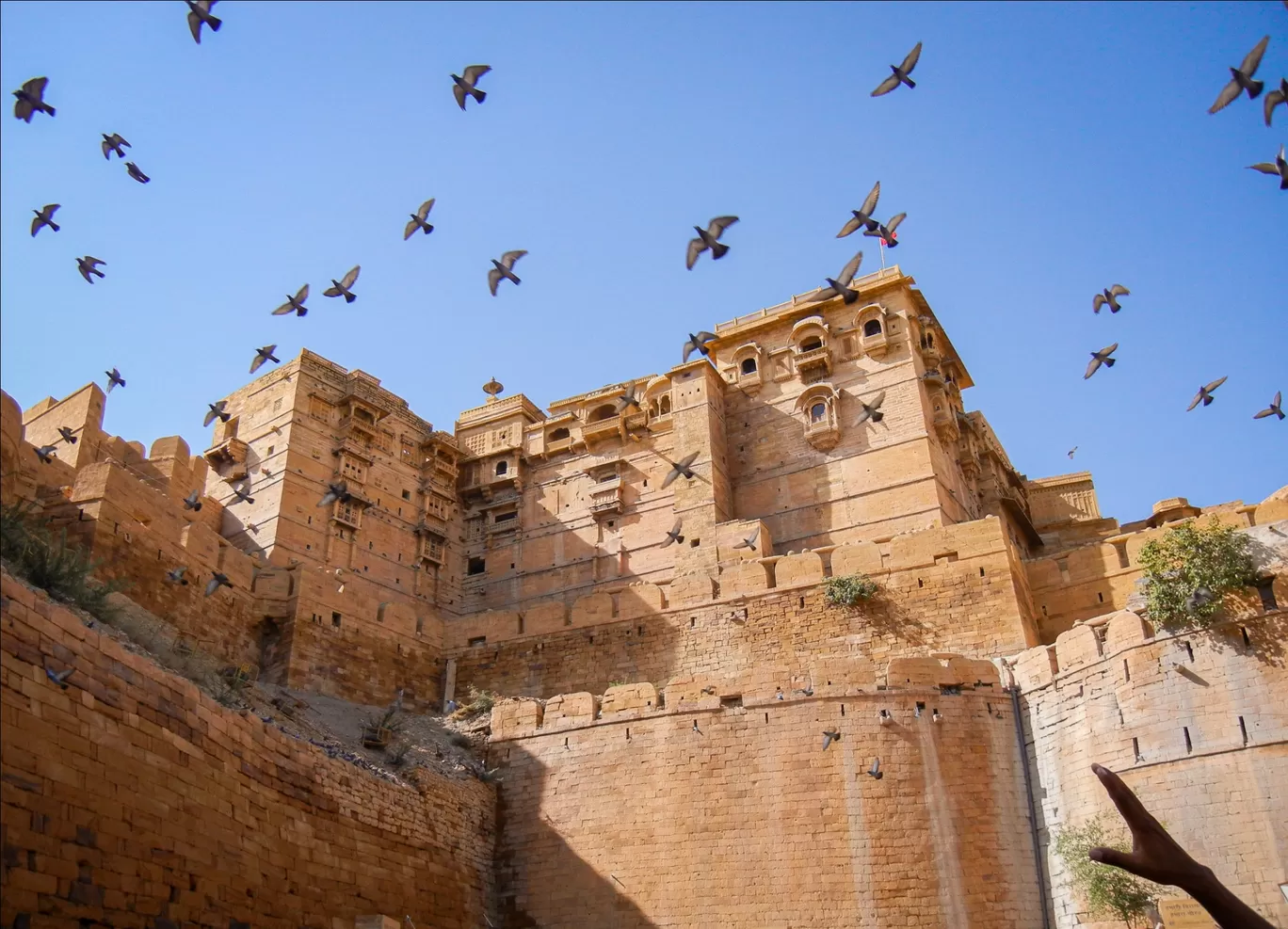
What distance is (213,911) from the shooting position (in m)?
11.4

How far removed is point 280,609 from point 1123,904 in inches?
603

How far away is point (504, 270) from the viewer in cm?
1461

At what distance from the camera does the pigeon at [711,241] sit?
1316 cm

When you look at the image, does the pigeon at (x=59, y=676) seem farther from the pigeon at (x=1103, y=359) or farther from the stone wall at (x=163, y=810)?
the pigeon at (x=1103, y=359)

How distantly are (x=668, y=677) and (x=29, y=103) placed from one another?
14484 millimetres

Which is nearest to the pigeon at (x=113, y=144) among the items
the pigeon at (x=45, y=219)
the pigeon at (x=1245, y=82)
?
the pigeon at (x=45, y=219)

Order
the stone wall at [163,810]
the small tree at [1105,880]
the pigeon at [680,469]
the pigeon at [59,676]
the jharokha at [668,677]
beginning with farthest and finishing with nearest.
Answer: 1. the pigeon at [680,469]
2. the small tree at [1105,880]
3. the jharokha at [668,677]
4. the pigeon at [59,676]
5. the stone wall at [163,810]

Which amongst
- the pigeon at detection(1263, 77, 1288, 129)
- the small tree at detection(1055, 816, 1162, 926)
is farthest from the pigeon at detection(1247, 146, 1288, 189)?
the small tree at detection(1055, 816, 1162, 926)

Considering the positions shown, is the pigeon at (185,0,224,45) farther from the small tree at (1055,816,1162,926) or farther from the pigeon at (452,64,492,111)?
the small tree at (1055,816,1162,926)

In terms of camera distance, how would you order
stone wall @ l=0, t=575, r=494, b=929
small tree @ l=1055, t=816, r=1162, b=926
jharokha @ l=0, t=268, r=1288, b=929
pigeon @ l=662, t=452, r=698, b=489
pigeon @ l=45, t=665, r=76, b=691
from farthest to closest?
pigeon @ l=662, t=452, r=698, b=489, small tree @ l=1055, t=816, r=1162, b=926, jharokha @ l=0, t=268, r=1288, b=929, pigeon @ l=45, t=665, r=76, b=691, stone wall @ l=0, t=575, r=494, b=929

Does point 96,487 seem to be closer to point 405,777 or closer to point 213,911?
point 405,777

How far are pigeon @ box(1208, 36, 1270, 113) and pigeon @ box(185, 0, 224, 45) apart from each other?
379 inches

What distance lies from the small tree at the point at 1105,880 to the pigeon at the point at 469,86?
35.4 ft

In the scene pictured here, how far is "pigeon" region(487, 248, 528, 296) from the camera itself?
1444 cm
